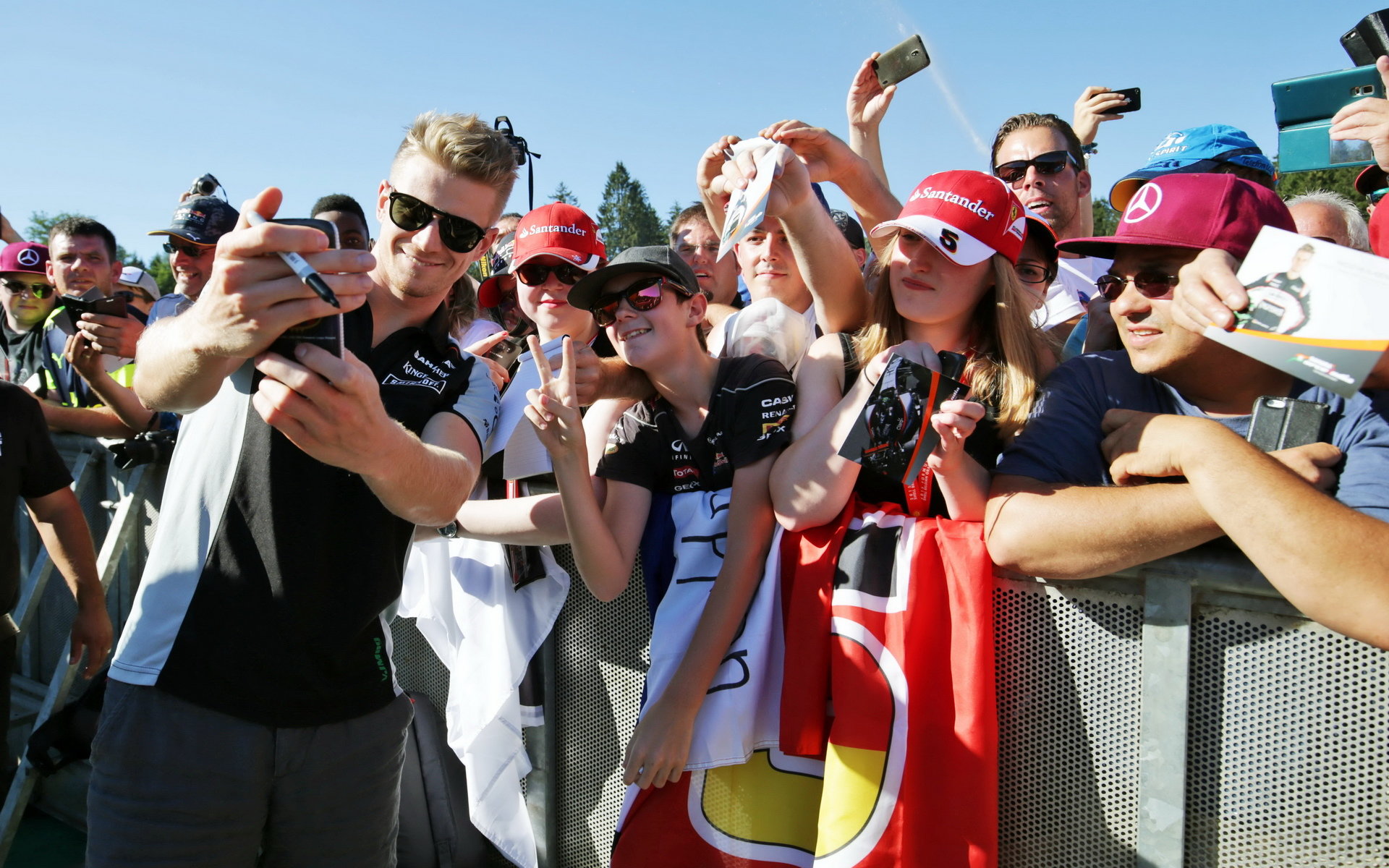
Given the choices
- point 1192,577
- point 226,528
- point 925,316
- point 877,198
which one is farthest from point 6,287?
point 1192,577

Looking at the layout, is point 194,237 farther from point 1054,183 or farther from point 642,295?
point 1054,183

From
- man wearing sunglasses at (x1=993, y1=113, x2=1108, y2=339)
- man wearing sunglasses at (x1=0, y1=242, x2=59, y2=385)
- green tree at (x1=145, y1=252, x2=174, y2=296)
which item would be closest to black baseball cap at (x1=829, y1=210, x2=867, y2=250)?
man wearing sunglasses at (x1=993, y1=113, x2=1108, y2=339)

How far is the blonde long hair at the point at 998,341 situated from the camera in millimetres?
2596

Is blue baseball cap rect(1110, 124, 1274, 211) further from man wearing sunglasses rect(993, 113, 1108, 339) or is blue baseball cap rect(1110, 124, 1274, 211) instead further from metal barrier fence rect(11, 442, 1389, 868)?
metal barrier fence rect(11, 442, 1389, 868)

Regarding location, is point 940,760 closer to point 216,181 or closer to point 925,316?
point 925,316

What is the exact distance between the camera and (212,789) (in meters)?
2.16

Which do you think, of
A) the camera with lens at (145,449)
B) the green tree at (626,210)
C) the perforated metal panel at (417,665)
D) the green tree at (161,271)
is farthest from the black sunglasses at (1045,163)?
the green tree at (626,210)

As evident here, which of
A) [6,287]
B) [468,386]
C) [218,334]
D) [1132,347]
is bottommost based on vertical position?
[1132,347]

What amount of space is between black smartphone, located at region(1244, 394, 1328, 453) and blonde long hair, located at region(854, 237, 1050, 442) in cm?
57

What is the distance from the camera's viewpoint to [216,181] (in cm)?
596

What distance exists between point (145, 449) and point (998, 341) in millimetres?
3911

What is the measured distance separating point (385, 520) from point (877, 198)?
7.24ft

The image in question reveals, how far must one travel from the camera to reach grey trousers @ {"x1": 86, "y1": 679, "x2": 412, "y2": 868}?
2.13 meters

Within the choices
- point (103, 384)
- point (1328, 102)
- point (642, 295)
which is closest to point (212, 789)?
point (642, 295)
